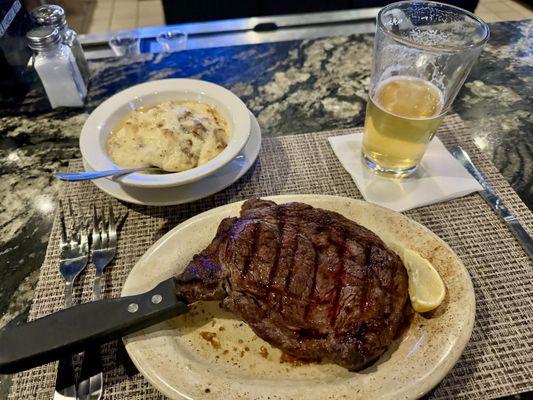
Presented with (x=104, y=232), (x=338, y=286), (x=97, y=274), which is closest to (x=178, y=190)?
(x=104, y=232)

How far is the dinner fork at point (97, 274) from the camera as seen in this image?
1404 millimetres

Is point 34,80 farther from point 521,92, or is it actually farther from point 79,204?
point 521,92

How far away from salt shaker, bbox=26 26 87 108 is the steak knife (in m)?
2.32

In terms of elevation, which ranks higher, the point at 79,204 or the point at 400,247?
the point at 400,247

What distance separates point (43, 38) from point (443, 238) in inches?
94.7

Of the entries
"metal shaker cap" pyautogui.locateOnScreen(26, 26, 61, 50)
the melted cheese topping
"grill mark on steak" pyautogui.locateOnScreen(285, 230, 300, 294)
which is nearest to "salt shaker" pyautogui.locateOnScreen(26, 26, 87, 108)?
"metal shaker cap" pyautogui.locateOnScreen(26, 26, 61, 50)

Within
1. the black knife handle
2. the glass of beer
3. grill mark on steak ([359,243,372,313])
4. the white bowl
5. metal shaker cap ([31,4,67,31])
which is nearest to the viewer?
the black knife handle

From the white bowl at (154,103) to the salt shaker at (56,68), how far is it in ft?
1.95

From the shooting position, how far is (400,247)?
167cm

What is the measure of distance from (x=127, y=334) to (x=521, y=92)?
2.82 meters

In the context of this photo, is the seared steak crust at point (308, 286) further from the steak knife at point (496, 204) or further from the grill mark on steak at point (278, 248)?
the steak knife at point (496, 204)

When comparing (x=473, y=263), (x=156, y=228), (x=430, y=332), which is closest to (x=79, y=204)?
(x=156, y=228)

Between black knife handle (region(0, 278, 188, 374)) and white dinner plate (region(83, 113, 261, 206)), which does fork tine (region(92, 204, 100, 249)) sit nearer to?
white dinner plate (region(83, 113, 261, 206))

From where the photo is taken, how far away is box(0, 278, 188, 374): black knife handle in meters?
1.26
